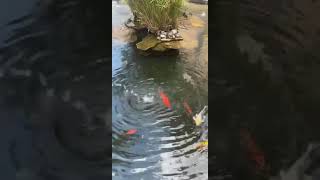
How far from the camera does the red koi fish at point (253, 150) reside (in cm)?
104

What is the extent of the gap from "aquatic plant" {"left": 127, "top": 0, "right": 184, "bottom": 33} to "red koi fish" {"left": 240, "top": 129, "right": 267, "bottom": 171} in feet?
1.04

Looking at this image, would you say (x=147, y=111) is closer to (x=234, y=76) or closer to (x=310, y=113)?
(x=234, y=76)

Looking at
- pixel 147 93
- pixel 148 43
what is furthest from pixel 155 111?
pixel 148 43

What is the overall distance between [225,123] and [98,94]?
31 cm

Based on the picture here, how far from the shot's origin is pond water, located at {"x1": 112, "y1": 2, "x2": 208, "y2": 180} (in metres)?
1.02

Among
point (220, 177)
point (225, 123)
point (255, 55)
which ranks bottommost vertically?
point (220, 177)

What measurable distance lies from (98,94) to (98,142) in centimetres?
11

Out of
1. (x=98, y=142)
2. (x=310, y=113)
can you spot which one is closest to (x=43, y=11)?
(x=98, y=142)

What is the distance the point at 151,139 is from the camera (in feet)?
3.38

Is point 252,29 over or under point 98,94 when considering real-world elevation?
over

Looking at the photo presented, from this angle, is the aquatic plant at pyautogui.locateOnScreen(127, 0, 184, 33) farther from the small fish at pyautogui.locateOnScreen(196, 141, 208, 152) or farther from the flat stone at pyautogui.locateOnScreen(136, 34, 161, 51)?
the small fish at pyautogui.locateOnScreen(196, 141, 208, 152)

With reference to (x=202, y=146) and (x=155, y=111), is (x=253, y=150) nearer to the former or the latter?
(x=202, y=146)

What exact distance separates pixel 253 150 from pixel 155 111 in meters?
0.26

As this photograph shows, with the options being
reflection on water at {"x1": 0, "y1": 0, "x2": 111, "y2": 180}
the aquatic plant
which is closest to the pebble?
the aquatic plant
